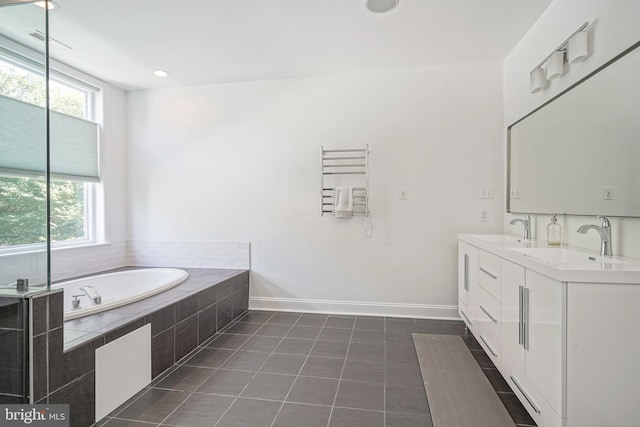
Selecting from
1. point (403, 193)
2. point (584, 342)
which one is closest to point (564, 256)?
point (584, 342)

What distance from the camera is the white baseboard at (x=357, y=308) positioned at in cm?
305

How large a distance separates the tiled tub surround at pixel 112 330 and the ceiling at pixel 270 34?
1409 mm

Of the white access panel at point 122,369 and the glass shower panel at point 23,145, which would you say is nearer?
the glass shower panel at point 23,145

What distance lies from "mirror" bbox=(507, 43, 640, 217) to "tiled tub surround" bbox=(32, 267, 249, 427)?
8.51 ft

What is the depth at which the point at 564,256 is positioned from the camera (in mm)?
1714

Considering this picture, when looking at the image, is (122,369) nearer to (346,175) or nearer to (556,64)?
(346,175)

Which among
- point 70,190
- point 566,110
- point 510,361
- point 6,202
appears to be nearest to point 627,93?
point 566,110

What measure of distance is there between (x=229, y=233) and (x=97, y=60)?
1993mm

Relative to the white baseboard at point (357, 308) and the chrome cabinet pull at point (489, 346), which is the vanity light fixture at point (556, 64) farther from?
the white baseboard at point (357, 308)

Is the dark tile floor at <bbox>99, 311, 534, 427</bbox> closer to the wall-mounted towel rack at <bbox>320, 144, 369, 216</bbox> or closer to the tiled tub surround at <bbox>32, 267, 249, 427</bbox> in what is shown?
the tiled tub surround at <bbox>32, 267, 249, 427</bbox>

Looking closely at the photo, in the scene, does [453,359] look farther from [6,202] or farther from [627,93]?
[6,202]

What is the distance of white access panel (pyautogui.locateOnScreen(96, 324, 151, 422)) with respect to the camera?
164cm

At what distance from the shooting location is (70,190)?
10.4 ft

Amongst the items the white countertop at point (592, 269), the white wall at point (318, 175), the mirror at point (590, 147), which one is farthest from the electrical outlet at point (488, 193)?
the white countertop at point (592, 269)
